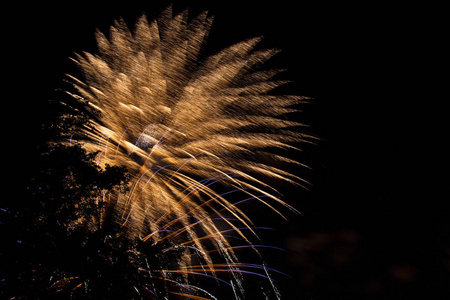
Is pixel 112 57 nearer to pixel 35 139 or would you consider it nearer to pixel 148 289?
pixel 35 139

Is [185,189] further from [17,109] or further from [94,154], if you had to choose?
[17,109]

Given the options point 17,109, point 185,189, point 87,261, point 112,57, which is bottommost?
point 87,261

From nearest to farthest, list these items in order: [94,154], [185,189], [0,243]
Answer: [0,243] → [94,154] → [185,189]

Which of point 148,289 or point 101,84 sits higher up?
point 101,84

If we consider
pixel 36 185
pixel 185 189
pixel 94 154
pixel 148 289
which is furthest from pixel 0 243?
pixel 185 189

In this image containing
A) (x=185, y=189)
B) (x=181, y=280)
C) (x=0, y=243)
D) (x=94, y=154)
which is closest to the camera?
(x=0, y=243)

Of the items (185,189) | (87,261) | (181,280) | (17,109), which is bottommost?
(181,280)

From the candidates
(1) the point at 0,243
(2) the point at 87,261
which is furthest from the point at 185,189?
(1) the point at 0,243

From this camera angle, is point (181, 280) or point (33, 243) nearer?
point (33, 243)

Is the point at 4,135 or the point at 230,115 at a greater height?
the point at 230,115
